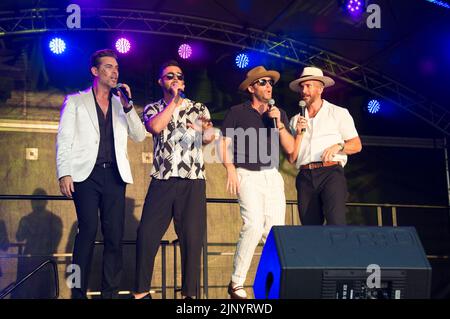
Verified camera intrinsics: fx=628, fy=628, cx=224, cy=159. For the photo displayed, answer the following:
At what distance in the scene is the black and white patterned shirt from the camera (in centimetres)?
448

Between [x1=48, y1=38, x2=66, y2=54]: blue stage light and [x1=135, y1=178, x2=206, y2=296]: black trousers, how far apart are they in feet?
11.2

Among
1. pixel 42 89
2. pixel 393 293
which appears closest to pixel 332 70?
pixel 42 89

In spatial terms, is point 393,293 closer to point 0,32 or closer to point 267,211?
point 267,211

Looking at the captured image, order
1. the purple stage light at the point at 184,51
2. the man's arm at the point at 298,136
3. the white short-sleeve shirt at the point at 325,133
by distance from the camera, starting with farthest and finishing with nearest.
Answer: the purple stage light at the point at 184,51, the white short-sleeve shirt at the point at 325,133, the man's arm at the point at 298,136

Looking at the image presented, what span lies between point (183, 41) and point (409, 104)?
3097mm

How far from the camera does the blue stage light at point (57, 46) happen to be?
7270mm

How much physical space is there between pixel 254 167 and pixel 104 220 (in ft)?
3.82

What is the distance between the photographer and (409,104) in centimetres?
834

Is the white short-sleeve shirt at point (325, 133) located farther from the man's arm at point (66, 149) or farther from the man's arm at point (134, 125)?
the man's arm at point (66, 149)

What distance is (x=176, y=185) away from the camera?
4.46 metres

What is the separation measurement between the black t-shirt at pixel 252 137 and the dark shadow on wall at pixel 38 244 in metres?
3.34

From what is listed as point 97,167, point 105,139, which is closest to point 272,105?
point 105,139

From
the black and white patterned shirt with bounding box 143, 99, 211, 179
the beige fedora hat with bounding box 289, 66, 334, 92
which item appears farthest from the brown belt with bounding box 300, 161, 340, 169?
the black and white patterned shirt with bounding box 143, 99, 211, 179

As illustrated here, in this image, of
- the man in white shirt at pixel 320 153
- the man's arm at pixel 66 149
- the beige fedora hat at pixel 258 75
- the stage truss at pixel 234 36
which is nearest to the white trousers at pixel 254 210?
the man in white shirt at pixel 320 153
